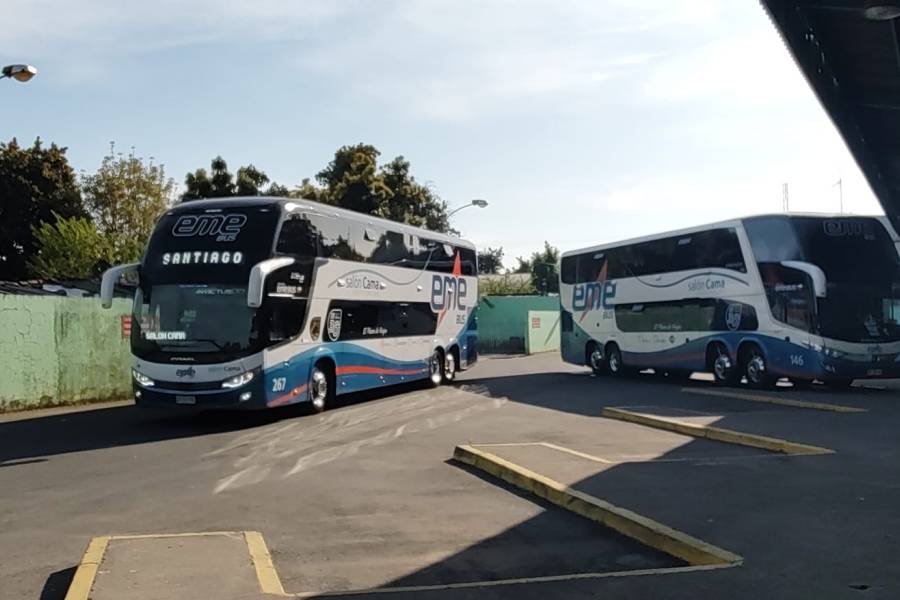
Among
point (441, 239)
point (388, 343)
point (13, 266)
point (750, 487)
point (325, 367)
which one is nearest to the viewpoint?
point (750, 487)

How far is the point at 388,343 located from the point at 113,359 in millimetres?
6481

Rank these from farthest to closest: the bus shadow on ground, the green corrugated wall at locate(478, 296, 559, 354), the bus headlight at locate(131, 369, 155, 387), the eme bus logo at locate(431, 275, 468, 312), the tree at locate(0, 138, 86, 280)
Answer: the green corrugated wall at locate(478, 296, 559, 354) → the tree at locate(0, 138, 86, 280) → the eme bus logo at locate(431, 275, 468, 312) → the bus headlight at locate(131, 369, 155, 387) → the bus shadow on ground

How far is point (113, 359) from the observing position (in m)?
21.2

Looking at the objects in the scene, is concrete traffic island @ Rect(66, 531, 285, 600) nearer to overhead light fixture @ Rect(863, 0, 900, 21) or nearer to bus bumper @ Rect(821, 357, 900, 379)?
overhead light fixture @ Rect(863, 0, 900, 21)

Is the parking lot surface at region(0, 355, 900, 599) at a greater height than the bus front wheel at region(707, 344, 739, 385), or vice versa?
the bus front wheel at region(707, 344, 739, 385)

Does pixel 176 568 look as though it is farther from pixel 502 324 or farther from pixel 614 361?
pixel 502 324

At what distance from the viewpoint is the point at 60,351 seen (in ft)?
64.6

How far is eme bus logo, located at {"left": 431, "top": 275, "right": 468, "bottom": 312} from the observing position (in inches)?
928

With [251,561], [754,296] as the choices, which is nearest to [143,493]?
[251,561]

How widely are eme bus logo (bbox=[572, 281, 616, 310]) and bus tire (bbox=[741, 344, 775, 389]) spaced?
5.87 metres

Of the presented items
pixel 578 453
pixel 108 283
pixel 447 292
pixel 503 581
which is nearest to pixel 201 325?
pixel 108 283

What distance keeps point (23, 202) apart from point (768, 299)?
3717 centimetres

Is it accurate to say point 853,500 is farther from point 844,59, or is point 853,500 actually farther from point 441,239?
point 441,239

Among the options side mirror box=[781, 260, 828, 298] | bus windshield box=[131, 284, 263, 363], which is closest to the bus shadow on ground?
bus windshield box=[131, 284, 263, 363]
